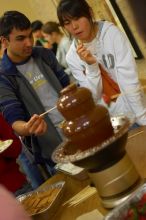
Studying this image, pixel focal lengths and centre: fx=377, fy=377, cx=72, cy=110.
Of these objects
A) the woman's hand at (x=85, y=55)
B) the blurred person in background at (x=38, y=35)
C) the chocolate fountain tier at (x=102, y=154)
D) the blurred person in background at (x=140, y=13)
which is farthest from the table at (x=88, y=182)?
the blurred person in background at (x=38, y=35)

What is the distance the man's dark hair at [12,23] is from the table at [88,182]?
3.37ft

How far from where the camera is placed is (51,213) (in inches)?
65.6

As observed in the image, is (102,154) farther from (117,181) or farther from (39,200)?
(39,200)

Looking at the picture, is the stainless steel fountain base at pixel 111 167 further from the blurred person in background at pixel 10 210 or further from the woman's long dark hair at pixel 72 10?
the woman's long dark hair at pixel 72 10

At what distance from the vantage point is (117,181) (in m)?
1.41

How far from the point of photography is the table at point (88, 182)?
1.59 metres

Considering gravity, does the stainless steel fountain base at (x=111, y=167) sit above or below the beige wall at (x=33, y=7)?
below

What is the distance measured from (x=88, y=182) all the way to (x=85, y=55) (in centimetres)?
83

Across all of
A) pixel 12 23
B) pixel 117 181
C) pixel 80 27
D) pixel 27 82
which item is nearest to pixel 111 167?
pixel 117 181

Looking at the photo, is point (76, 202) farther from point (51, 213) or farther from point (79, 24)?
point (79, 24)

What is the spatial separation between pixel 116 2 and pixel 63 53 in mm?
1186

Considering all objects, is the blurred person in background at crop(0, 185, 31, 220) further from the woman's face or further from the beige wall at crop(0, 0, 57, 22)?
the beige wall at crop(0, 0, 57, 22)

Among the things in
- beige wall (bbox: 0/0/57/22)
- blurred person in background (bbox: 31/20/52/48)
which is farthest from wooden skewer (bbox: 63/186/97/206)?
beige wall (bbox: 0/0/57/22)

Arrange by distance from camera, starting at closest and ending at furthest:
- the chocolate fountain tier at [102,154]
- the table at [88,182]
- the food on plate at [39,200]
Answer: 1. the chocolate fountain tier at [102,154]
2. the table at [88,182]
3. the food on plate at [39,200]
